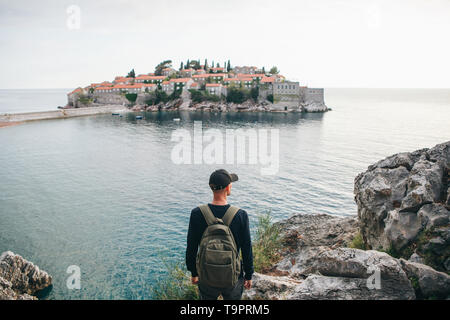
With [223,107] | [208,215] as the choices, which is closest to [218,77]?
[223,107]

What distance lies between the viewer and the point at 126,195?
26906 mm

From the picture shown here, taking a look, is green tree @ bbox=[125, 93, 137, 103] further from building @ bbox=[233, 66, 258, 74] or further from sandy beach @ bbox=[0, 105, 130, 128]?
building @ bbox=[233, 66, 258, 74]

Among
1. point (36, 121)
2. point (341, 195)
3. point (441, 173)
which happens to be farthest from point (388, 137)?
point (36, 121)

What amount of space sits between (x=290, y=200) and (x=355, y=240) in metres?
14.8

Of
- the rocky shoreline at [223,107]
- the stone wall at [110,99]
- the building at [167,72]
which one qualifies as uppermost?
the building at [167,72]

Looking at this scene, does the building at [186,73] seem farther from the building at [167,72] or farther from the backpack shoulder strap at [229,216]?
the backpack shoulder strap at [229,216]

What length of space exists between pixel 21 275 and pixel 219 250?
528 inches

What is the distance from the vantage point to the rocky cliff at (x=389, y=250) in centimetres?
614

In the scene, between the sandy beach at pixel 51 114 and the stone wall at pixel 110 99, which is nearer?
the sandy beach at pixel 51 114

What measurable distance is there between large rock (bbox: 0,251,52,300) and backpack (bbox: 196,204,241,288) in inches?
488

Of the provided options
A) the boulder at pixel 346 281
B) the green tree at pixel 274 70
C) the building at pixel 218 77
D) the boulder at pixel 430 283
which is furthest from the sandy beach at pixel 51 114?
the boulder at pixel 430 283

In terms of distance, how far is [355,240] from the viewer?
11086 mm

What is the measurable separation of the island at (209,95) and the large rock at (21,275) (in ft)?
337
